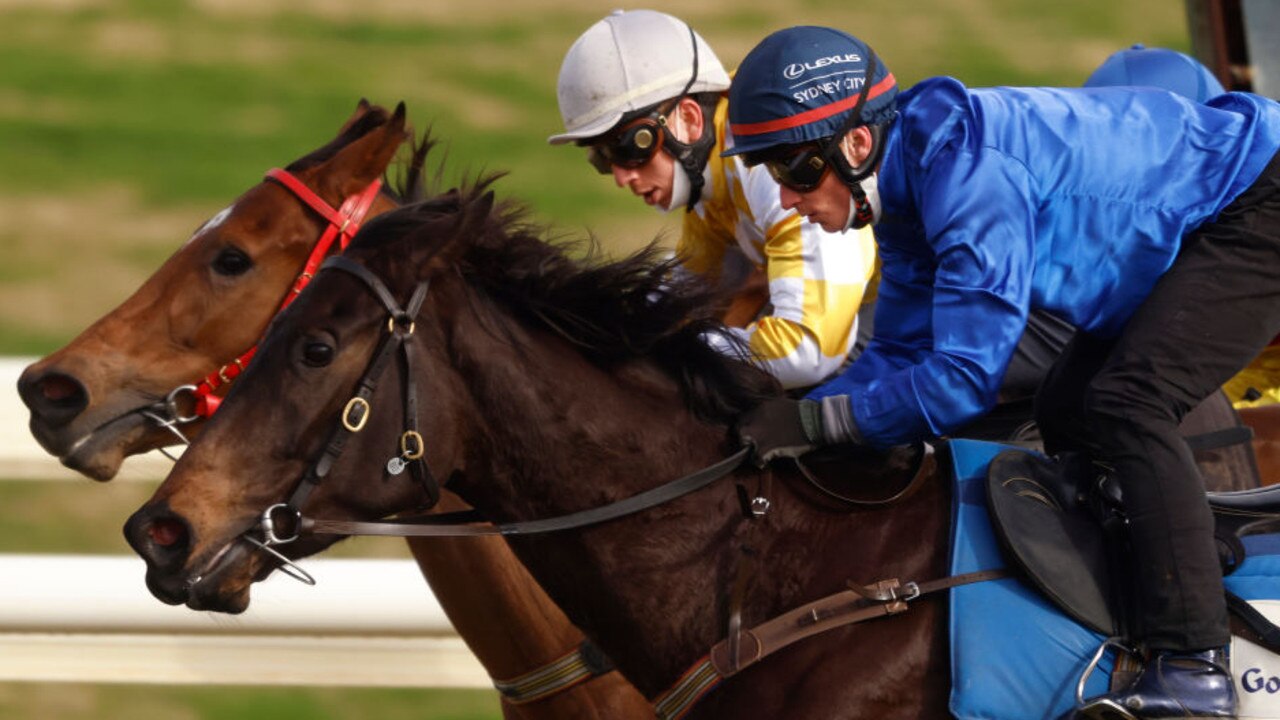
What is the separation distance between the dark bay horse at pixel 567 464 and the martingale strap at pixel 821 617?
30 mm

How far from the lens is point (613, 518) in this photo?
127 inches

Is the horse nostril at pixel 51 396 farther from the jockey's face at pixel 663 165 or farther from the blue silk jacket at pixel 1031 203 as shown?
the blue silk jacket at pixel 1031 203

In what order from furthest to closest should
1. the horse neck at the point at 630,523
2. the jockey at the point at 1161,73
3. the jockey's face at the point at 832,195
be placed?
the jockey at the point at 1161,73
the jockey's face at the point at 832,195
the horse neck at the point at 630,523

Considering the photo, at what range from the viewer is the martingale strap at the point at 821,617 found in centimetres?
313

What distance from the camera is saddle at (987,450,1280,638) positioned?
311 cm

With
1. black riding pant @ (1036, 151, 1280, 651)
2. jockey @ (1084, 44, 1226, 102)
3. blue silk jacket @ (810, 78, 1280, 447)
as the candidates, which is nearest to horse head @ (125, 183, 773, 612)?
blue silk jacket @ (810, 78, 1280, 447)

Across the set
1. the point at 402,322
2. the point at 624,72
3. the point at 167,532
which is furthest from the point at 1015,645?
the point at 624,72

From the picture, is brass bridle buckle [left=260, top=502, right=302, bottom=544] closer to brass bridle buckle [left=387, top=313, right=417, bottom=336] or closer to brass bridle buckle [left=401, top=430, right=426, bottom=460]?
brass bridle buckle [left=401, top=430, right=426, bottom=460]

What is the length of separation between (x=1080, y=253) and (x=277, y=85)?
10.1 metres

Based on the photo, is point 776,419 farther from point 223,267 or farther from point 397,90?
point 397,90

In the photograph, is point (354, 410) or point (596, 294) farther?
point (596, 294)

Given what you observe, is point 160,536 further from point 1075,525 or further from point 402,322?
point 1075,525

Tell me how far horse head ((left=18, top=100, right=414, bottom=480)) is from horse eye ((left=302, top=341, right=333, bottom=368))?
1148mm

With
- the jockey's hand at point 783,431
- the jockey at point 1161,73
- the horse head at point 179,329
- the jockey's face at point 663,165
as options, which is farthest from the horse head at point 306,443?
the jockey at point 1161,73
